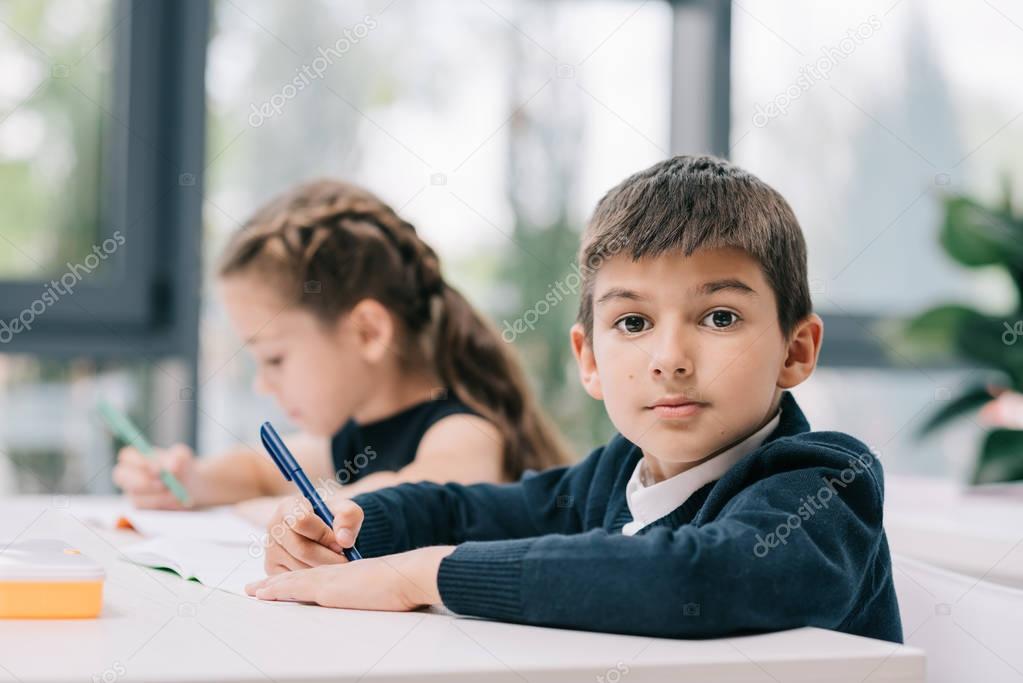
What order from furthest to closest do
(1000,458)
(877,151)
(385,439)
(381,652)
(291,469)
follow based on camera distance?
(877,151) < (1000,458) < (385,439) < (291,469) < (381,652)

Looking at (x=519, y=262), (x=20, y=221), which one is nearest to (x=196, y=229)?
(x=20, y=221)

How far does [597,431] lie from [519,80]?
92 cm

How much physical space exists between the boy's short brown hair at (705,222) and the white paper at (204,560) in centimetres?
39

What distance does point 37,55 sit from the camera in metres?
2.55

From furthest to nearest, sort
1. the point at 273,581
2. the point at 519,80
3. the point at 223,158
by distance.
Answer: the point at 519,80 → the point at 223,158 → the point at 273,581

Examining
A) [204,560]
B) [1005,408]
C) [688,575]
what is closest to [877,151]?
[1005,408]

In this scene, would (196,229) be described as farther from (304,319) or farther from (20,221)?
(304,319)

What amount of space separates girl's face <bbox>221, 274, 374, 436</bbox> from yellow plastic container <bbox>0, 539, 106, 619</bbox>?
3.00 feet

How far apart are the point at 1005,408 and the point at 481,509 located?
1.39 metres

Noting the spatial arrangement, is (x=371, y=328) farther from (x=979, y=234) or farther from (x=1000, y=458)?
(x=979, y=234)

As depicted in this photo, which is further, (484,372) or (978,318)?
(978,318)

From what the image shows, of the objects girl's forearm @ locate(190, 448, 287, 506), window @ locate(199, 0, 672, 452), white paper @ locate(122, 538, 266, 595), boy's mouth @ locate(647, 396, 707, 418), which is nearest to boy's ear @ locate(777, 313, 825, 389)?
boy's mouth @ locate(647, 396, 707, 418)

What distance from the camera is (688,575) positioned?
0.69 m

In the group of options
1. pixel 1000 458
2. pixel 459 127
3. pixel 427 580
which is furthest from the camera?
pixel 459 127
